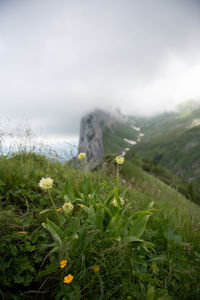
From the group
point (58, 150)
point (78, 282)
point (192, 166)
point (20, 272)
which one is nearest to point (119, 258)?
point (78, 282)

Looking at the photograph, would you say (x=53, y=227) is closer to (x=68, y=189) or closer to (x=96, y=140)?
(x=68, y=189)

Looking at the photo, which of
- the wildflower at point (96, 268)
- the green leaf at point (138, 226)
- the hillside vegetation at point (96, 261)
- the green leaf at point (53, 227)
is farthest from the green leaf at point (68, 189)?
the wildflower at point (96, 268)

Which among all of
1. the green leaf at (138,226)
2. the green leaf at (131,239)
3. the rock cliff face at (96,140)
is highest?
the rock cliff face at (96,140)

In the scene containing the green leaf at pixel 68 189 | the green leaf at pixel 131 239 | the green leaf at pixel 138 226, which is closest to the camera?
the green leaf at pixel 131 239

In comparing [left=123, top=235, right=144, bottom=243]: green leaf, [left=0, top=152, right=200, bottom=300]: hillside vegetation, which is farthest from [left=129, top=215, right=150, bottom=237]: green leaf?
[left=123, top=235, right=144, bottom=243]: green leaf

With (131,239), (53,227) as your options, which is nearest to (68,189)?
(53,227)

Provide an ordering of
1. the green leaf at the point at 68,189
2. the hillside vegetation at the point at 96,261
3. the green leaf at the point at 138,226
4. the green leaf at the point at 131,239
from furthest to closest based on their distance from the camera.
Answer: the green leaf at the point at 68,189 < the green leaf at the point at 138,226 < the green leaf at the point at 131,239 < the hillside vegetation at the point at 96,261

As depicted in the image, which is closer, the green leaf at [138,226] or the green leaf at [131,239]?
the green leaf at [131,239]

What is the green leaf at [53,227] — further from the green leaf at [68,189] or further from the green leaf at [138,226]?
the green leaf at [138,226]

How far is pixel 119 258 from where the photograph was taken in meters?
2.05

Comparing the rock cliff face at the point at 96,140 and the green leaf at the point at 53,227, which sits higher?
the rock cliff face at the point at 96,140

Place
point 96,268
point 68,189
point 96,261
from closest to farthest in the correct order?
point 96,268
point 96,261
point 68,189

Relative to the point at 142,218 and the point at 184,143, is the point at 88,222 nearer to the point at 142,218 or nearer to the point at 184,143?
the point at 142,218

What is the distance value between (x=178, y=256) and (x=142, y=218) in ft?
2.46
